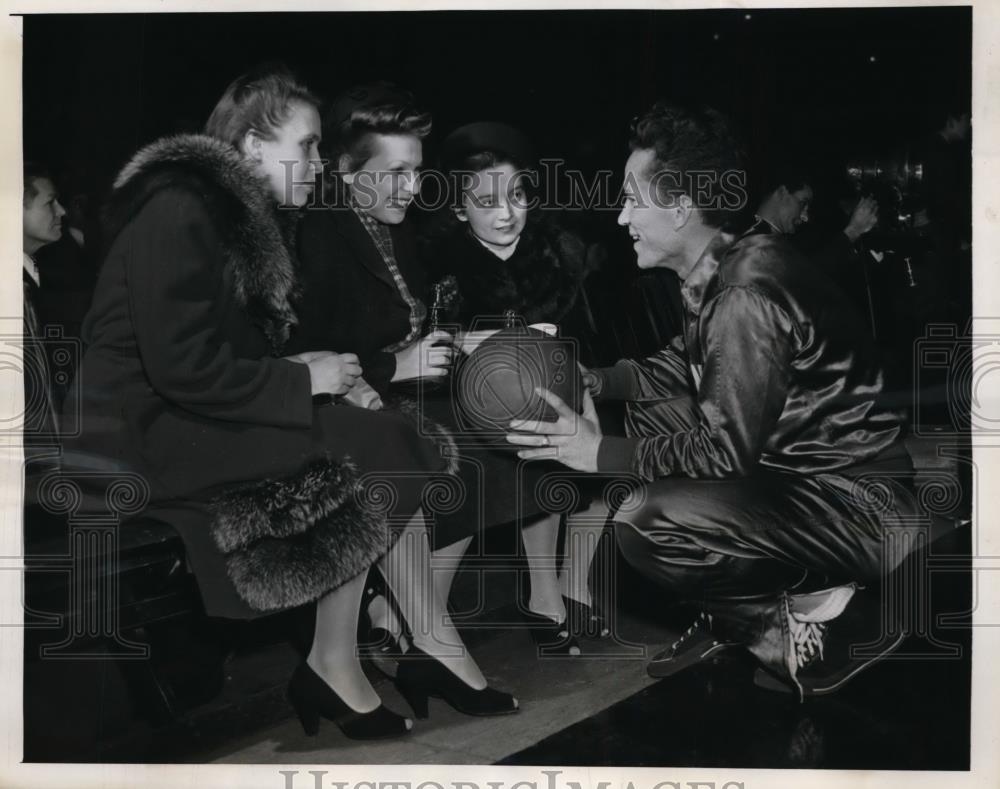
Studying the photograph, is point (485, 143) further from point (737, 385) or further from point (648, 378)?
point (737, 385)

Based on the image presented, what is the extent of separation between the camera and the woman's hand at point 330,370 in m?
4.55

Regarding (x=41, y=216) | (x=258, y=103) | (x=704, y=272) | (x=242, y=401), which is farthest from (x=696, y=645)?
(x=41, y=216)

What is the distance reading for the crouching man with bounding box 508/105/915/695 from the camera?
4.67 meters

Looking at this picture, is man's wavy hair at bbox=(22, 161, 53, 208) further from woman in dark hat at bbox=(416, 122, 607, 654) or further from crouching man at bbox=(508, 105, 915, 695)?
crouching man at bbox=(508, 105, 915, 695)

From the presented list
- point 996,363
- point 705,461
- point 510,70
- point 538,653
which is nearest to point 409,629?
point 538,653

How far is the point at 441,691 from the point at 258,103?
2237mm

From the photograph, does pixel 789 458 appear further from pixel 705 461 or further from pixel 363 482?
pixel 363 482

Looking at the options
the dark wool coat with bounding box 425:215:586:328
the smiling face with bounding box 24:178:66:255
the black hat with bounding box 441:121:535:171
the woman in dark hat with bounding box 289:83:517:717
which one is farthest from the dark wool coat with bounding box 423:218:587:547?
the smiling face with bounding box 24:178:66:255

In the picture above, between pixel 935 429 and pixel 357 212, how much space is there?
2275 mm

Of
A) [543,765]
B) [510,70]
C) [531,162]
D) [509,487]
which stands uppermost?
[510,70]

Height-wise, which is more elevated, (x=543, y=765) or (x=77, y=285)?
(x=77, y=285)

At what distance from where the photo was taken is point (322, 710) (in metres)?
4.62

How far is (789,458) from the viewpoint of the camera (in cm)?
468

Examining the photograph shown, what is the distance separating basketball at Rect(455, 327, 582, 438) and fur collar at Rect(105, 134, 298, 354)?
69 cm
